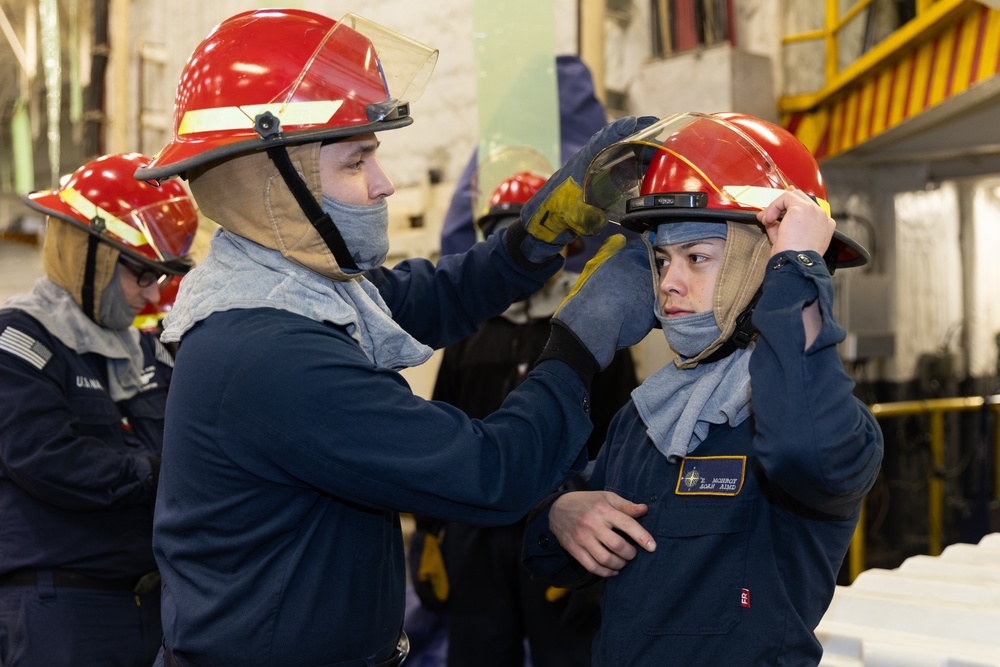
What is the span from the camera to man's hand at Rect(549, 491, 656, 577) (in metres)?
1.55

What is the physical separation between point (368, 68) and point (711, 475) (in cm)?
92

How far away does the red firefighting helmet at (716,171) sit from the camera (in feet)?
5.08

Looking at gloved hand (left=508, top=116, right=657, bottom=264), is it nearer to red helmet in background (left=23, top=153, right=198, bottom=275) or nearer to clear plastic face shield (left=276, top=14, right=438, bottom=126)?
clear plastic face shield (left=276, top=14, right=438, bottom=126)

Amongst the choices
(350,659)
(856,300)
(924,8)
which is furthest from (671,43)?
(350,659)

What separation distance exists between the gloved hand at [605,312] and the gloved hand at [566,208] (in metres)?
0.11

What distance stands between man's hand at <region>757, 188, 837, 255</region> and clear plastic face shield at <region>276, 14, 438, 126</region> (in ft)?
2.19

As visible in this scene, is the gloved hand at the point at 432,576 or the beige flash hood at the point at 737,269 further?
the gloved hand at the point at 432,576

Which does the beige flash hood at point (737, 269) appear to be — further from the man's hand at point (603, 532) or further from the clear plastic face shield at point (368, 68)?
the clear plastic face shield at point (368, 68)

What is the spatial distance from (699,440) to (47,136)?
9.29 m

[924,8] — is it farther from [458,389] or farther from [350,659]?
[350,659]

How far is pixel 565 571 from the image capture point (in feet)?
5.87

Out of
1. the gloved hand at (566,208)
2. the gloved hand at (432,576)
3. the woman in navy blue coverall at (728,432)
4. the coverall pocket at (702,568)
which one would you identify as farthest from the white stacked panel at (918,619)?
the gloved hand at (432,576)

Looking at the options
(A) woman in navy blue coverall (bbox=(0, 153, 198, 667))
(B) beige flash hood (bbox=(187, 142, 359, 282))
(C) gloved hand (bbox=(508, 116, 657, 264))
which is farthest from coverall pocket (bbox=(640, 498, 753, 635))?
(A) woman in navy blue coverall (bbox=(0, 153, 198, 667))

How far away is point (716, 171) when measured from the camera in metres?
1.57
